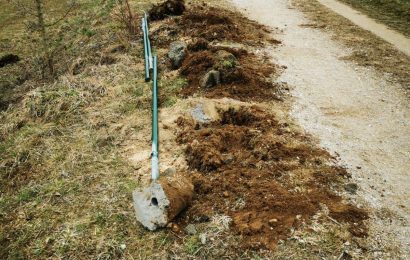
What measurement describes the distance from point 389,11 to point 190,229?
36.2ft

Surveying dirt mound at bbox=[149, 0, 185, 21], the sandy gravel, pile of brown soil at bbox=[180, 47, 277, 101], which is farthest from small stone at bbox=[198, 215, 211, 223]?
dirt mound at bbox=[149, 0, 185, 21]

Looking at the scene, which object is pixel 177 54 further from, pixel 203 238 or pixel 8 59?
pixel 8 59

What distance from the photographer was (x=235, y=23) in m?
10.5

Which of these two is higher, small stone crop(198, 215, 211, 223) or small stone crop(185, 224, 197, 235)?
small stone crop(198, 215, 211, 223)

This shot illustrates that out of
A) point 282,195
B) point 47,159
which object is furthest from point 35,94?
point 282,195

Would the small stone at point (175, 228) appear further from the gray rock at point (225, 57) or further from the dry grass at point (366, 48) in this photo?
the dry grass at point (366, 48)

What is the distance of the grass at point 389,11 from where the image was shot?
10.7 meters

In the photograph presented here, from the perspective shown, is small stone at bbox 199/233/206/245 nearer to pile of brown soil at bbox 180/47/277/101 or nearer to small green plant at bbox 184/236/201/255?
small green plant at bbox 184/236/201/255

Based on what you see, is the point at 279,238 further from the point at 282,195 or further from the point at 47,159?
the point at 47,159

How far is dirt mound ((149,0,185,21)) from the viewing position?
11164 mm

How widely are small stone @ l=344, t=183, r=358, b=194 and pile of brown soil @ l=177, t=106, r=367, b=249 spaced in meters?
0.15

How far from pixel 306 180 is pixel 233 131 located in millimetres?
1369

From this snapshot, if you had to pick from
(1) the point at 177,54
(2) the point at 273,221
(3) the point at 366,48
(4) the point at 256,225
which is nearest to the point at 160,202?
(4) the point at 256,225

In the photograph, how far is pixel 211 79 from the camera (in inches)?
277
